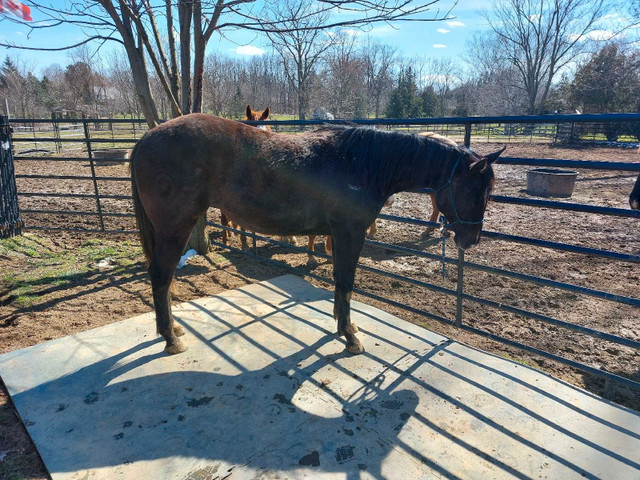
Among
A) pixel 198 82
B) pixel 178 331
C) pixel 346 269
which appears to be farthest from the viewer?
pixel 198 82

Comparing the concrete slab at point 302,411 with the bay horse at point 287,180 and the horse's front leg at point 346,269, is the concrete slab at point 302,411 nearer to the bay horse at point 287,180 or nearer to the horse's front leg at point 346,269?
the horse's front leg at point 346,269

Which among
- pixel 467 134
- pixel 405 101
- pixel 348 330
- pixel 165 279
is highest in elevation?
pixel 405 101

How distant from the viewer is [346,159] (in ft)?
9.61

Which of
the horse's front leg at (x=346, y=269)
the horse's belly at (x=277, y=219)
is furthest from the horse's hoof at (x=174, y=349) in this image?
the horse's front leg at (x=346, y=269)

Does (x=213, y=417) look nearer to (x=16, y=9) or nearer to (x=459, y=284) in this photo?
(x=459, y=284)

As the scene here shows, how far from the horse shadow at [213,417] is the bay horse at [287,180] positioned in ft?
1.46

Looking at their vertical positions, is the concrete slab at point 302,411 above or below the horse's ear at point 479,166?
below

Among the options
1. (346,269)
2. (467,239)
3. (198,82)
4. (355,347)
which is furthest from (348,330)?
(198,82)

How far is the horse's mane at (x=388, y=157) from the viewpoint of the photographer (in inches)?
112

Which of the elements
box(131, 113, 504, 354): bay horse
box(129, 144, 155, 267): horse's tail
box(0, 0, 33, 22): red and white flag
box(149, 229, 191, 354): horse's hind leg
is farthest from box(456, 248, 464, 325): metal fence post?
box(0, 0, 33, 22): red and white flag

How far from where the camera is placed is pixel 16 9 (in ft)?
15.7

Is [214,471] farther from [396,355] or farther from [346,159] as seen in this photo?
[346,159]

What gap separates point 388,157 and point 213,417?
2148 millimetres

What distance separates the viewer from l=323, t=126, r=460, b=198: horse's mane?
2842 millimetres
